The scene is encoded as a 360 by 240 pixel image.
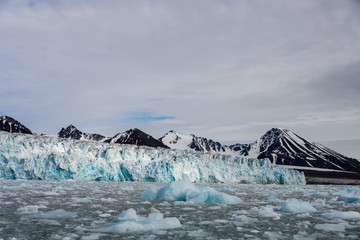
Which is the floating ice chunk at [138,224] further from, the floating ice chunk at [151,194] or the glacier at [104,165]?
the glacier at [104,165]

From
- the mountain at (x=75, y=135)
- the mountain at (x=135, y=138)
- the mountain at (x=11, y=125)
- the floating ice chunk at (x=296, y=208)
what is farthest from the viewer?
the mountain at (x=75, y=135)

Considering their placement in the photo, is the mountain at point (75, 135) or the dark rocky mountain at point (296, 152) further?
the dark rocky mountain at point (296, 152)

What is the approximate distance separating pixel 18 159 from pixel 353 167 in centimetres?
14669

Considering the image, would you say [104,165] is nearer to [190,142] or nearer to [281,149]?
[281,149]

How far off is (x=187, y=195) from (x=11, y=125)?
75733mm

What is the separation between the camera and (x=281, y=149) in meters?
154

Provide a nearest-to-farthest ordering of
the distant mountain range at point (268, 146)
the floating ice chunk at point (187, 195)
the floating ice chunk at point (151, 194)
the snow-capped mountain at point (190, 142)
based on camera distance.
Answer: the floating ice chunk at point (187, 195), the floating ice chunk at point (151, 194), the distant mountain range at point (268, 146), the snow-capped mountain at point (190, 142)

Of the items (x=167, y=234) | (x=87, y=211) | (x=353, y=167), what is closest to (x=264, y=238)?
(x=167, y=234)

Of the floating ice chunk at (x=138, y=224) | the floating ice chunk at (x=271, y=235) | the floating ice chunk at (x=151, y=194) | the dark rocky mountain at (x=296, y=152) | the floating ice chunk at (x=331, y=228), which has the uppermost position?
the dark rocky mountain at (x=296, y=152)

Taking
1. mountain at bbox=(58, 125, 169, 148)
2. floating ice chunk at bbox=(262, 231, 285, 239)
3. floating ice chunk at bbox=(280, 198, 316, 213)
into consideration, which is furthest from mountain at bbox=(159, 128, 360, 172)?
floating ice chunk at bbox=(262, 231, 285, 239)

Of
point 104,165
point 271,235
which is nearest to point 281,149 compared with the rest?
point 104,165

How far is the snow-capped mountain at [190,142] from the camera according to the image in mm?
171625

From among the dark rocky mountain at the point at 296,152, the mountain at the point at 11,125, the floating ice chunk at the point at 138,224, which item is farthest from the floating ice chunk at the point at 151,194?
the dark rocky mountain at the point at 296,152

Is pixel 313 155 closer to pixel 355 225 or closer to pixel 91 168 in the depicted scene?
pixel 91 168
